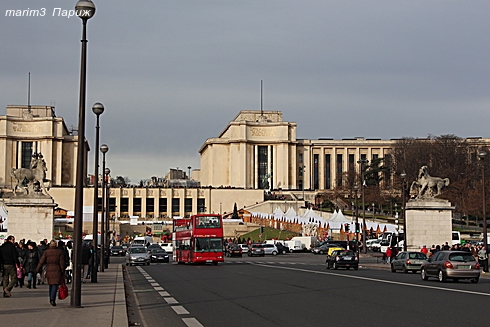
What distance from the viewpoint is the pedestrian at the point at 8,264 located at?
21.9m

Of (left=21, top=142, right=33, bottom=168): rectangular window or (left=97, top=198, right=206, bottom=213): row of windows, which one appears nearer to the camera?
(left=97, top=198, right=206, bottom=213): row of windows

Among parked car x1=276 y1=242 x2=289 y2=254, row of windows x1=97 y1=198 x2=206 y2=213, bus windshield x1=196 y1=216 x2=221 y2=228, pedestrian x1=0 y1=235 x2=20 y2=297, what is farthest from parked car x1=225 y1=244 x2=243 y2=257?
row of windows x1=97 y1=198 x2=206 y2=213

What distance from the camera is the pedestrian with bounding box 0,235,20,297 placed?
21.9 metres

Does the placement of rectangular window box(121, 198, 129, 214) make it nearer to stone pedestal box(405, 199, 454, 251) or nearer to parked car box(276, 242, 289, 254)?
parked car box(276, 242, 289, 254)

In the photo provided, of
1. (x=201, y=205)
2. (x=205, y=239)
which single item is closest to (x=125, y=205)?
(x=201, y=205)

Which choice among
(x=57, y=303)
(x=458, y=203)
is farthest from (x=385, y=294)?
(x=458, y=203)

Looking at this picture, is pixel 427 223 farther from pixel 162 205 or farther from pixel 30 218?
pixel 162 205

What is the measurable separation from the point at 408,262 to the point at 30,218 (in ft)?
72.8

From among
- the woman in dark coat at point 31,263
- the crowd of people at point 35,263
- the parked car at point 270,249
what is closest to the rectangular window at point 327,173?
the parked car at point 270,249

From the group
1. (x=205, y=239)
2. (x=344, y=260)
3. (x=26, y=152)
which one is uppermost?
(x=26, y=152)

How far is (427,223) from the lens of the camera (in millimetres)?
52250

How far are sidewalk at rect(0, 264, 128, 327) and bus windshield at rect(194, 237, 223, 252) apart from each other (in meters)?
29.2

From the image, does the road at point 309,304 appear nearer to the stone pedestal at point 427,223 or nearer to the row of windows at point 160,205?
the stone pedestal at point 427,223

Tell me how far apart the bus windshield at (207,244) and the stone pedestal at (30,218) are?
1073 centimetres
